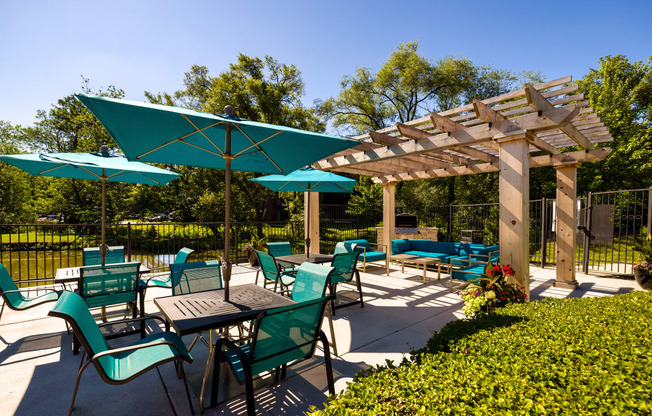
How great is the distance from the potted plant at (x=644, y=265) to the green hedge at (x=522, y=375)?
16.5 feet

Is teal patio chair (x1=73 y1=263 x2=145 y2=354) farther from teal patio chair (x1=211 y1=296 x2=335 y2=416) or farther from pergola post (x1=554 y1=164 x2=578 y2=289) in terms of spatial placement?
pergola post (x1=554 y1=164 x2=578 y2=289)

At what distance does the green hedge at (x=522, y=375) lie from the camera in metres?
1.21

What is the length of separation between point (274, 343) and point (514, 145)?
4.33 m

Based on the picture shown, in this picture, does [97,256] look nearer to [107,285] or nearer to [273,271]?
[107,285]

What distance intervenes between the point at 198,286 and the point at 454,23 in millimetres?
11215

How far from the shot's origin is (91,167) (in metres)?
4.72

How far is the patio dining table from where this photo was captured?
2189 mm

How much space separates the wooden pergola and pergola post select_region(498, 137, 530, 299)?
0.04 feet

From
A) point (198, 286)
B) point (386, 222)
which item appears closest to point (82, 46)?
point (198, 286)

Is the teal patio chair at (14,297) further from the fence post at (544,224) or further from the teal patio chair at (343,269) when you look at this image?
the fence post at (544,224)

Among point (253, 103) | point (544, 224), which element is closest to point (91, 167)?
point (544, 224)

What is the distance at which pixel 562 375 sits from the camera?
1.42m

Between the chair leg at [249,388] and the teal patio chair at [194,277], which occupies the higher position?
the teal patio chair at [194,277]

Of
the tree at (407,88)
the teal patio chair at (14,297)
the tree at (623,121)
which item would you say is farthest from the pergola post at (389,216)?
the tree at (623,121)
